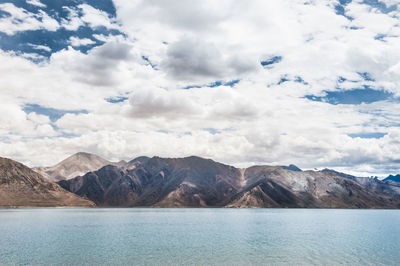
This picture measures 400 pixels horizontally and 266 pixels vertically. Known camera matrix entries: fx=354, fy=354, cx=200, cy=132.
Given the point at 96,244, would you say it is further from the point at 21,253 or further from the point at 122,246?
the point at 21,253

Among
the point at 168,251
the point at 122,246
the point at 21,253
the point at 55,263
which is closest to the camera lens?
the point at 55,263

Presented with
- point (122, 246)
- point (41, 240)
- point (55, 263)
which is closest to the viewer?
point (55, 263)

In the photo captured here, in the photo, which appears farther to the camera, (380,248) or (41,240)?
(41,240)

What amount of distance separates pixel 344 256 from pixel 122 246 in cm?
4992

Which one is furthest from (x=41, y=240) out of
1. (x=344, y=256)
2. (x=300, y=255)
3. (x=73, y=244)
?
(x=344, y=256)

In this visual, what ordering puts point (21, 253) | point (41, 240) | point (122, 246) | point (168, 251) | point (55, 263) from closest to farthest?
point (55, 263) → point (21, 253) → point (168, 251) → point (122, 246) → point (41, 240)

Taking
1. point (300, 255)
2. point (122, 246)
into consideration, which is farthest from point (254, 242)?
point (122, 246)

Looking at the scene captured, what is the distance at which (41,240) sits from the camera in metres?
94.5

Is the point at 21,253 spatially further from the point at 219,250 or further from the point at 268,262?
the point at 268,262

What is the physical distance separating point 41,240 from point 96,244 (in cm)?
1835

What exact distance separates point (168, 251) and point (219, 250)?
11.4 m

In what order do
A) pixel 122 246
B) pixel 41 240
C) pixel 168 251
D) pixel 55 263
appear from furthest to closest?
1. pixel 41 240
2. pixel 122 246
3. pixel 168 251
4. pixel 55 263

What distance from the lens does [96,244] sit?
3435 inches

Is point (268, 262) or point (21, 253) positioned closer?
point (268, 262)
